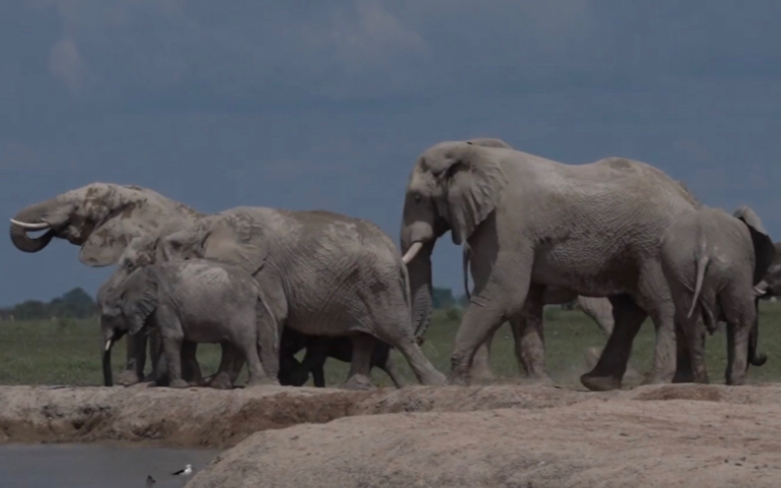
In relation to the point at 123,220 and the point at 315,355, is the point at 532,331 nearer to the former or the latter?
the point at 315,355

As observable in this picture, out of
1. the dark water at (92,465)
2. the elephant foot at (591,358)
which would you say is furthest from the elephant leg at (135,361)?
the elephant foot at (591,358)

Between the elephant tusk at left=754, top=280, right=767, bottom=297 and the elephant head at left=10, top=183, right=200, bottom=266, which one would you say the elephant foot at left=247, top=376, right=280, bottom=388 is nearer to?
the elephant head at left=10, top=183, right=200, bottom=266

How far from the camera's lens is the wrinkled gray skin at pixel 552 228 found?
16781mm

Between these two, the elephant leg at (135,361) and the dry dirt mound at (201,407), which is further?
the elephant leg at (135,361)

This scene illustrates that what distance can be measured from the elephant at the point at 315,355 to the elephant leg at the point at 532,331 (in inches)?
55.9

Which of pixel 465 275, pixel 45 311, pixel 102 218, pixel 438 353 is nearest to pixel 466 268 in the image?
pixel 465 275

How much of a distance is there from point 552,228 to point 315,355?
2966 mm

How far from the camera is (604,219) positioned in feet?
54.9

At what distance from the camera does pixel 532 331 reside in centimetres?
1773

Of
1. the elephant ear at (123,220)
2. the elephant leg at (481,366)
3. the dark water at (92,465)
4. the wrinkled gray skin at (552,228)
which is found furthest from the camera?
the elephant ear at (123,220)

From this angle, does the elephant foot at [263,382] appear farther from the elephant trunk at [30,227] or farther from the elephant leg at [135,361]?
the elephant trunk at [30,227]

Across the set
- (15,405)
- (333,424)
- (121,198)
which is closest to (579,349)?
(121,198)

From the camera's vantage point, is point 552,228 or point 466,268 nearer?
point 552,228

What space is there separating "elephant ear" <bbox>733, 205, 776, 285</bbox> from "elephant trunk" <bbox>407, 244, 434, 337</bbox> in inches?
106
